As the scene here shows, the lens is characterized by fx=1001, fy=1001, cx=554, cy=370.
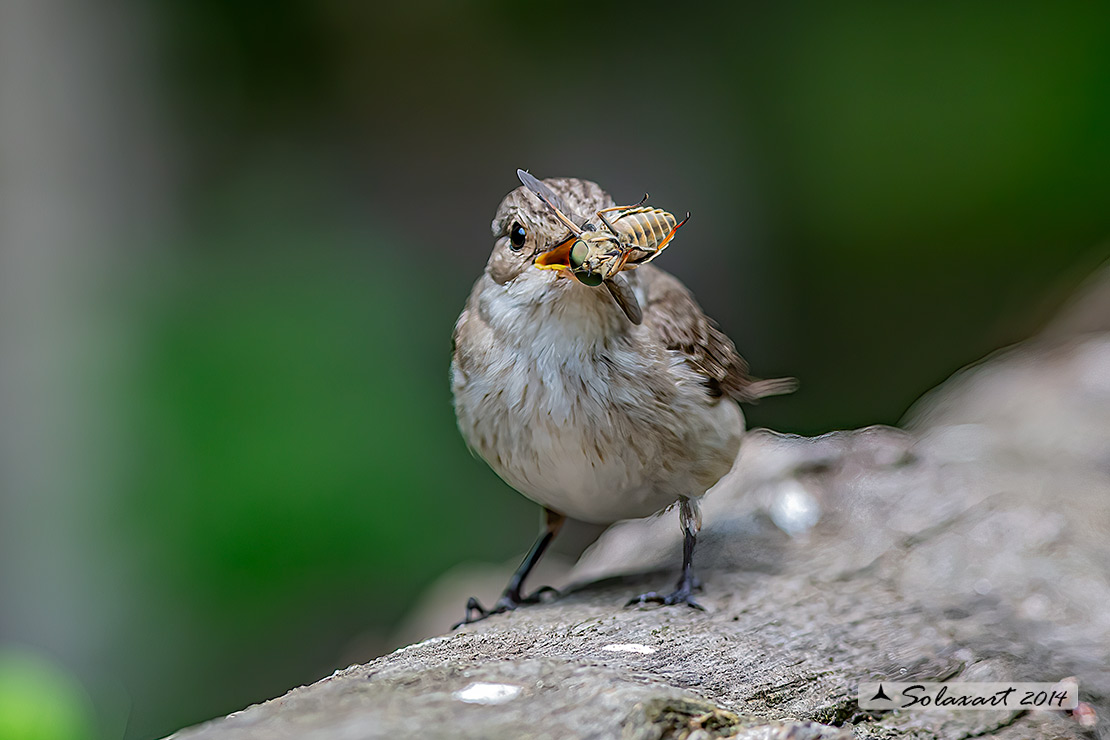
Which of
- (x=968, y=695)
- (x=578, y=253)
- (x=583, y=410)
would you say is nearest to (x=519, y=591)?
(x=583, y=410)

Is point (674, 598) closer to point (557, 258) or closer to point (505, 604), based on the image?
point (505, 604)

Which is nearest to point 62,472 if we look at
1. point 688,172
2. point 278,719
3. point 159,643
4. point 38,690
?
point 159,643

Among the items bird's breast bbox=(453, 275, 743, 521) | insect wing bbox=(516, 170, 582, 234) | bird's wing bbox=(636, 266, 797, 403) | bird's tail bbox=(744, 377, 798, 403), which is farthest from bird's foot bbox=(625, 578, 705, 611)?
insect wing bbox=(516, 170, 582, 234)

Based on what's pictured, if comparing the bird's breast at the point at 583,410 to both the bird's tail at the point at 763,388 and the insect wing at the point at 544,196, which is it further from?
the bird's tail at the point at 763,388

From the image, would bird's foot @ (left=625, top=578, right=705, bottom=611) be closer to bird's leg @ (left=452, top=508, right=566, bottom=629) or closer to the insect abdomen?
bird's leg @ (left=452, top=508, right=566, bottom=629)

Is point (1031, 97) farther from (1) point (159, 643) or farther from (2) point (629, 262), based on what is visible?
(1) point (159, 643)

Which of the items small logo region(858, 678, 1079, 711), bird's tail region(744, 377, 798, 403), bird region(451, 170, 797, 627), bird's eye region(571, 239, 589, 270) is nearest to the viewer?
small logo region(858, 678, 1079, 711)
